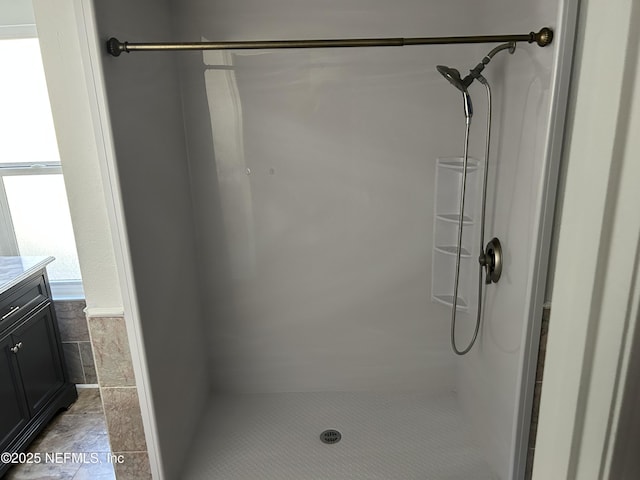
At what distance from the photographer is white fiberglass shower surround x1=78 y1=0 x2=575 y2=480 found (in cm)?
180

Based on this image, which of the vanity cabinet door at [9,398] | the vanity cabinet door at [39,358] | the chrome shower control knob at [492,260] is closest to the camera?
the chrome shower control knob at [492,260]

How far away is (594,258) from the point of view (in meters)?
0.46

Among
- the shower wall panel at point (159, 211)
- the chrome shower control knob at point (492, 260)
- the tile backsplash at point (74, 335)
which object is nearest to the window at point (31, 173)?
the tile backsplash at point (74, 335)

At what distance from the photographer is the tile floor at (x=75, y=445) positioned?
229cm

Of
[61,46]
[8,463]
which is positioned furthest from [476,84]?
[8,463]

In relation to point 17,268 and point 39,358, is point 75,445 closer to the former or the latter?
point 39,358

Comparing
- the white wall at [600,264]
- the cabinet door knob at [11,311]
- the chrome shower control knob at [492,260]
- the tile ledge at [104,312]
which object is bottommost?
the cabinet door knob at [11,311]

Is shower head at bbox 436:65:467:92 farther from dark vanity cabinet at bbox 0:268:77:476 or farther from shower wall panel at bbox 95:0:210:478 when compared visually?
dark vanity cabinet at bbox 0:268:77:476

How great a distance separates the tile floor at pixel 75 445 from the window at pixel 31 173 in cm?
68

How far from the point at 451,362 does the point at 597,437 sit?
7.36 ft

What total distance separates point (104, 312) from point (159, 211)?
46 cm

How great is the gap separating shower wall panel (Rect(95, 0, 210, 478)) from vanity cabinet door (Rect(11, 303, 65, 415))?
872mm

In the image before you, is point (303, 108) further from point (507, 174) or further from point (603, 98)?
point (603, 98)

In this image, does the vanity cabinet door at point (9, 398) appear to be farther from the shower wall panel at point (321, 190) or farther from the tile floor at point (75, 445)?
the shower wall panel at point (321, 190)
